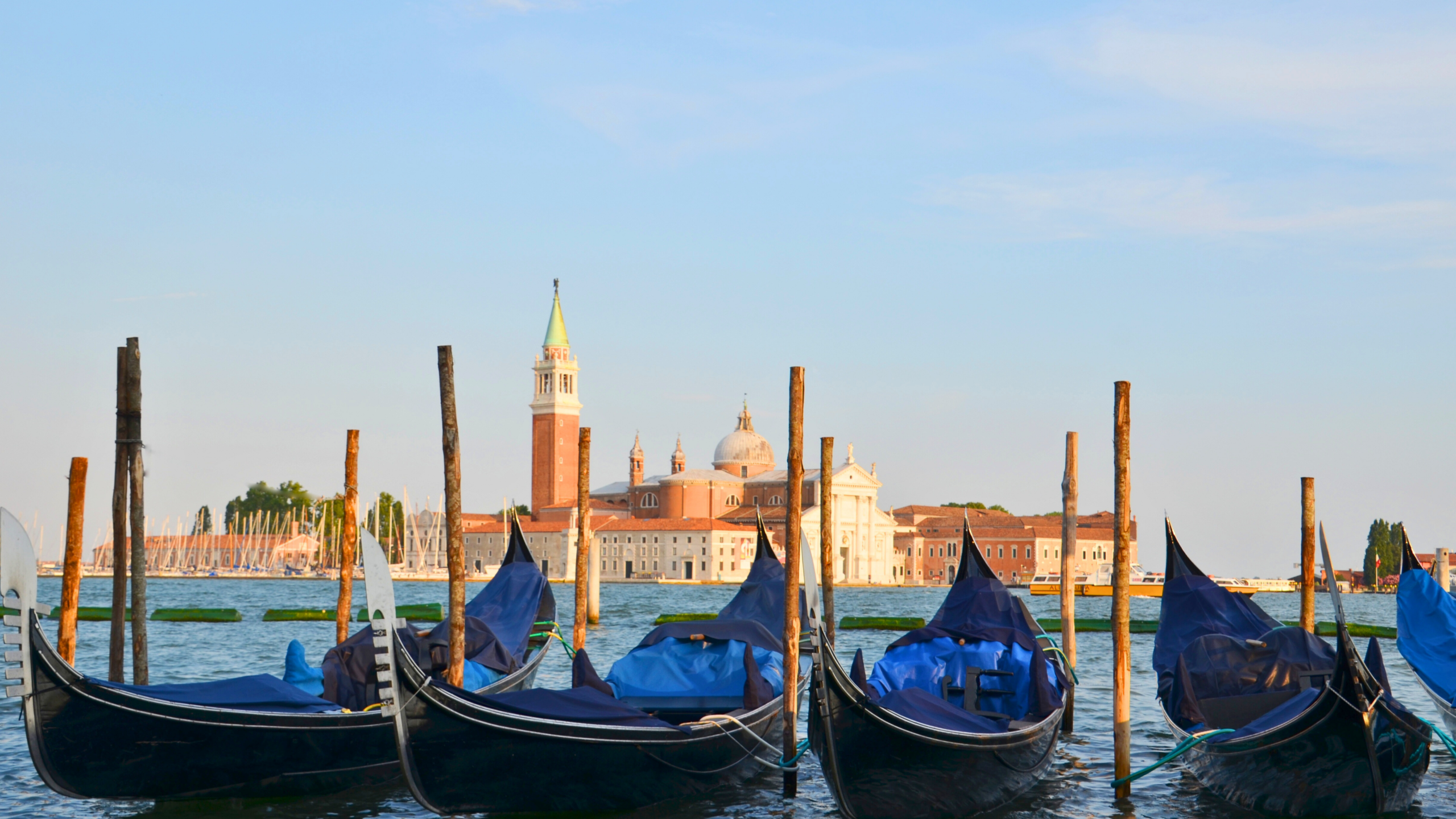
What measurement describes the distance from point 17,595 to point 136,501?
11.2ft

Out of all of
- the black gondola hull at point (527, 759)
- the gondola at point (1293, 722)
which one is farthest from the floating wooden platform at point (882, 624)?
the black gondola hull at point (527, 759)

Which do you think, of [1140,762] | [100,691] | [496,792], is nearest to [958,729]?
[496,792]

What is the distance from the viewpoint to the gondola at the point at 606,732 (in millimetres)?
6887

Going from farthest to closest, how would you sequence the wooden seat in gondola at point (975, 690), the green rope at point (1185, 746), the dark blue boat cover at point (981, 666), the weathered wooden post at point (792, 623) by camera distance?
the wooden seat in gondola at point (975, 690)
the dark blue boat cover at point (981, 666)
the weathered wooden post at point (792, 623)
the green rope at point (1185, 746)

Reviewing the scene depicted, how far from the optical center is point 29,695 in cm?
693

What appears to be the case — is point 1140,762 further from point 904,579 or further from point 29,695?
point 904,579

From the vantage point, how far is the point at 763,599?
12.2m

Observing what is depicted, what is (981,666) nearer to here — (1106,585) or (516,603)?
(516,603)

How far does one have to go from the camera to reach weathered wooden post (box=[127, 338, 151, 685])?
9.77 metres

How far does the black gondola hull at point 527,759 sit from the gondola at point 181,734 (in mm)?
384

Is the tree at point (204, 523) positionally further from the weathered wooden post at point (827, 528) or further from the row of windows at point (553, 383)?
the weathered wooden post at point (827, 528)

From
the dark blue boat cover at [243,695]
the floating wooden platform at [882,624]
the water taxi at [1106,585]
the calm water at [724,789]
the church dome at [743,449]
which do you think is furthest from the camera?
the church dome at [743,449]

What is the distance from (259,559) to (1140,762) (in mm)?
74713

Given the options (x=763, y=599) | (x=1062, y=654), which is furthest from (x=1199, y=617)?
(x=763, y=599)
